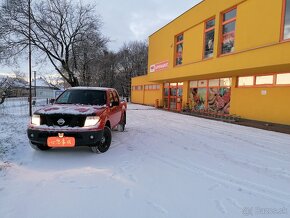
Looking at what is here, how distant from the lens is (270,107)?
12.1 m

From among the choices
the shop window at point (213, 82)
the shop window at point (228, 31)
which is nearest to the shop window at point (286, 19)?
the shop window at point (228, 31)

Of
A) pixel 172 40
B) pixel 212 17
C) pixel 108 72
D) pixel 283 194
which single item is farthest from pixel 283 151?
pixel 108 72

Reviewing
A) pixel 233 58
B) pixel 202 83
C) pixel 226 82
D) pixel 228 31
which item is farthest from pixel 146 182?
pixel 202 83

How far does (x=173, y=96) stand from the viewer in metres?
23.0

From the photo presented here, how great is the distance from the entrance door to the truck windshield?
48.7 ft

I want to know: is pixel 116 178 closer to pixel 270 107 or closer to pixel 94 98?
pixel 94 98

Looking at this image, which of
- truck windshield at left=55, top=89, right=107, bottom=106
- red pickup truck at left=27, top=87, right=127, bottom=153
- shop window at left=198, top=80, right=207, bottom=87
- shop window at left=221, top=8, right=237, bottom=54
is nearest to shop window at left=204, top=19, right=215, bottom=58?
shop window at left=221, top=8, right=237, bottom=54

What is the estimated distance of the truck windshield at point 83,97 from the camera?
6.62 metres

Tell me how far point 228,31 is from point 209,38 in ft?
6.41

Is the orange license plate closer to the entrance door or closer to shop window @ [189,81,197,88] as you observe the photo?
shop window @ [189,81,197,88]

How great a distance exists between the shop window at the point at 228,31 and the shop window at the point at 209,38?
3.63ft

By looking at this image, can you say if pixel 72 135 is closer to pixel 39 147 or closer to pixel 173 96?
pixel 39 147

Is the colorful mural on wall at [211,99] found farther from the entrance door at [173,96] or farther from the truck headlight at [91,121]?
the truck headlight at [91,121]

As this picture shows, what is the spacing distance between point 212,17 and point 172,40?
5.97 metres
